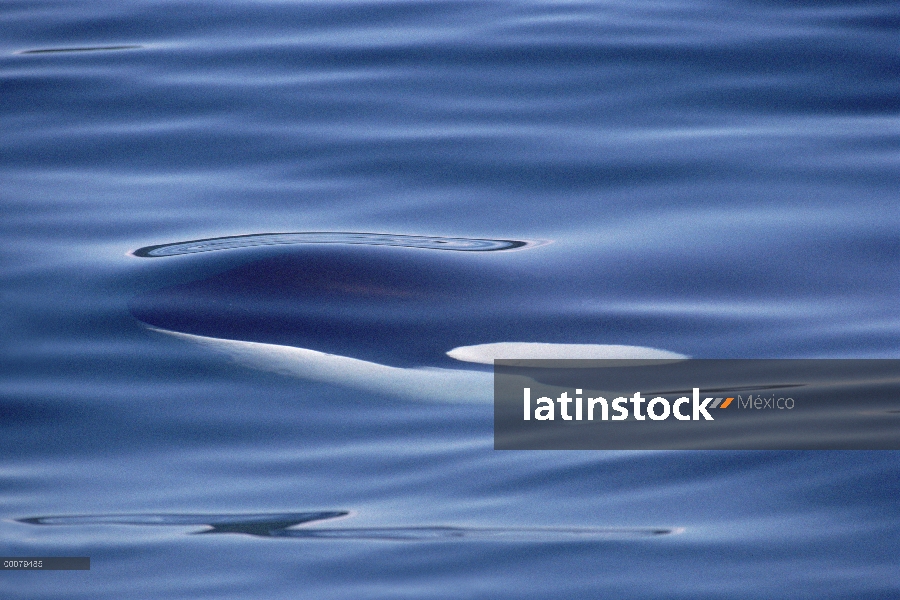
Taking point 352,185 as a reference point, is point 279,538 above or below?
below

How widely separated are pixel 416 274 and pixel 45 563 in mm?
1263

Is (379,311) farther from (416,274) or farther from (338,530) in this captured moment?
(338,530)

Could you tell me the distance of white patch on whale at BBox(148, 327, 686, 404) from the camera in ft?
7.13

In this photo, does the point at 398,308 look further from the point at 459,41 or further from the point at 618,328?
the point at 459,41

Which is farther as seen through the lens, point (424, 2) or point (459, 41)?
point (424, 2)

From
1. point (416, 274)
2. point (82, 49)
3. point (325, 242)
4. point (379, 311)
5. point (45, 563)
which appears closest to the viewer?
point (45, 563)

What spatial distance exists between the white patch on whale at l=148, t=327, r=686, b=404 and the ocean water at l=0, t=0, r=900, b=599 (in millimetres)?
12

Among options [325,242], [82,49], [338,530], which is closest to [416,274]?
[325,242]

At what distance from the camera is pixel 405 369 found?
227cm

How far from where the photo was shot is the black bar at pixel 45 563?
1550mm

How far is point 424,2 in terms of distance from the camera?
438 cm

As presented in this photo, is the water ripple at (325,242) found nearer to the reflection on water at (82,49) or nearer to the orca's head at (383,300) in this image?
the orca's head at (383,300)

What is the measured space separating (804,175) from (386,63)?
4.98ft

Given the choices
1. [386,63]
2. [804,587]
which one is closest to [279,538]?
[804,587]
